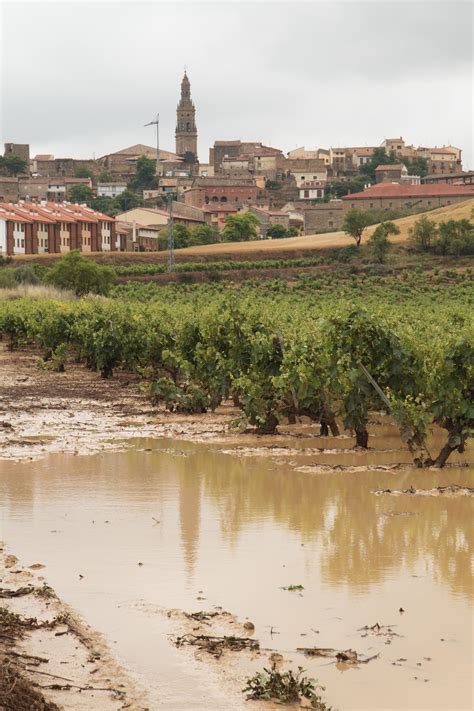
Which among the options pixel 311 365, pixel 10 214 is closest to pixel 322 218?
pixel 10 214

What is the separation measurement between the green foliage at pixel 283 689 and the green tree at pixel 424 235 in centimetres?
8748

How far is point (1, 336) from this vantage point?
159ft

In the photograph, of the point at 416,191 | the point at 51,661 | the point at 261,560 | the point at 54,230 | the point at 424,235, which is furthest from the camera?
the point at 416,191

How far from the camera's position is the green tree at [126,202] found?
5812 inches

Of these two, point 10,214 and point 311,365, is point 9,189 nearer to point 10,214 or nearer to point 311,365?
point 10,214

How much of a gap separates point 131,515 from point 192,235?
9780 cm

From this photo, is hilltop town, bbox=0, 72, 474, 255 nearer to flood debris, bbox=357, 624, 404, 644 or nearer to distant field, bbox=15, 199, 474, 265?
distant field, bbox=15, 199, 474, 265

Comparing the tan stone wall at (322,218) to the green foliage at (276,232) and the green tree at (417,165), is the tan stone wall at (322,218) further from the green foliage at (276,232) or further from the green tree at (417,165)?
the green tree at (417,165)

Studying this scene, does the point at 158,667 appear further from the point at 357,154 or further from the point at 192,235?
the point at 357,154

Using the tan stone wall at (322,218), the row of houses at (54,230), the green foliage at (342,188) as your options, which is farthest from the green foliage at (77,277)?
the green foliage at (342,188)

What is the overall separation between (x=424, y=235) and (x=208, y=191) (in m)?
59.0

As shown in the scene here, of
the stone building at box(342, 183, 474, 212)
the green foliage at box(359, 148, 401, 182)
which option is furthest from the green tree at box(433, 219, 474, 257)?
the green foliage at box(359, 148, 401, 182)

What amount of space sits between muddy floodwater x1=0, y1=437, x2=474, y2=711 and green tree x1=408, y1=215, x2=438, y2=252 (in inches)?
3056

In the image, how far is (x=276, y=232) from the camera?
131 m
